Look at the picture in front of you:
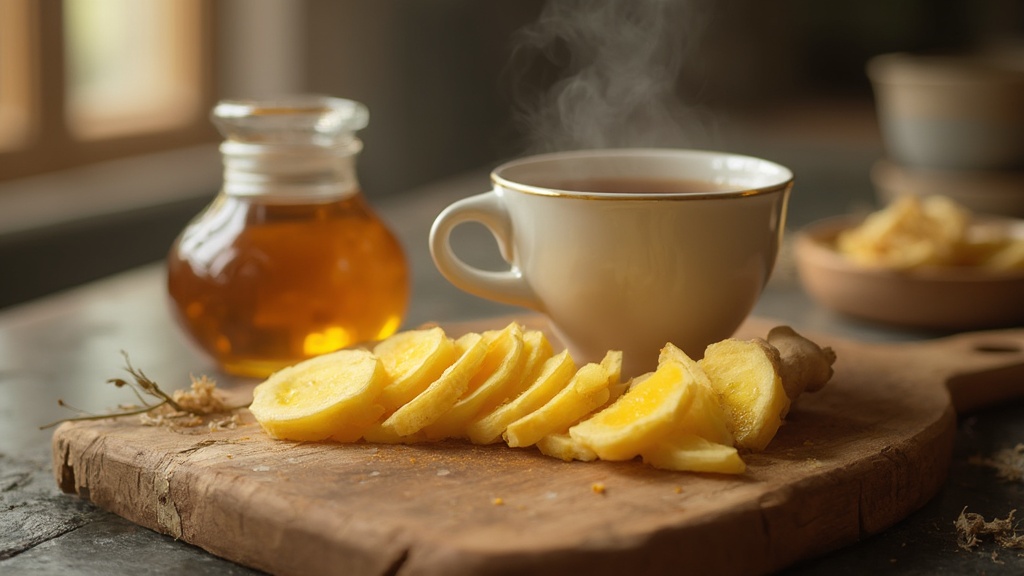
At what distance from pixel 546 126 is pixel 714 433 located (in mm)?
1314

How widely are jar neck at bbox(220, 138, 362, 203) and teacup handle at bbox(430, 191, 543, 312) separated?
201 mm

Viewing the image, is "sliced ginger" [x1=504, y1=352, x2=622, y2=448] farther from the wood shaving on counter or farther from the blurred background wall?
the blurred background wall

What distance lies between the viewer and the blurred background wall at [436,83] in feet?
9.87

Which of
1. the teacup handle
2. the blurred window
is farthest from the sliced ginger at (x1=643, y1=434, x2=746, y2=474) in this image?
the blurred window

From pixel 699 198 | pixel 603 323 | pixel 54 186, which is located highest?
pixel 699 198

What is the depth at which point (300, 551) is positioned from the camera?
34.7 inches

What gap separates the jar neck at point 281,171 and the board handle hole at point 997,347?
876mm

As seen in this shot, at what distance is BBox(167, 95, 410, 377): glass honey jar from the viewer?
136 cm

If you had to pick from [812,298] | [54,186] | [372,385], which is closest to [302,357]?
[372,385]

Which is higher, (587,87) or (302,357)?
(587,87)

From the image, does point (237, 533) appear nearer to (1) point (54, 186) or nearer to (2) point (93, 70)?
(1) point (54, 186)

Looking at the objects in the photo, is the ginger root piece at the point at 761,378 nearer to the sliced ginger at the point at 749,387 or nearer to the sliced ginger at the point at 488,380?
the sliced ginger at the point at 749,387

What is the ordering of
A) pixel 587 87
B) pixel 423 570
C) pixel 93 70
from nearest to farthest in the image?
pixel 423 570, pixel 587 87, pixel 93 70

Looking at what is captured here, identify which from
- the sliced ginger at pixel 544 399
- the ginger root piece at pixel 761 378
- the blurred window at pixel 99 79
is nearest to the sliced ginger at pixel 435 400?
the sliced ginger at pixel 544 399
